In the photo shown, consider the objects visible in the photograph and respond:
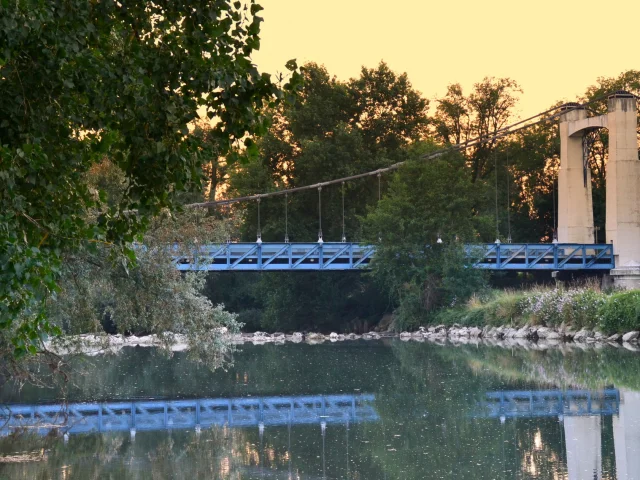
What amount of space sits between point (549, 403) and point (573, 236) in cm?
2307

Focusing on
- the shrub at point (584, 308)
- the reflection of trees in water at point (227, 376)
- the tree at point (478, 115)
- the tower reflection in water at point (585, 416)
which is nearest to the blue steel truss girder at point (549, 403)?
the tower reflection in water at point (585, 416)

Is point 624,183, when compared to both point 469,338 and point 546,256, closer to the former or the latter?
point 546,256

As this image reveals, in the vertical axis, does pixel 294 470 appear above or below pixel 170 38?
below

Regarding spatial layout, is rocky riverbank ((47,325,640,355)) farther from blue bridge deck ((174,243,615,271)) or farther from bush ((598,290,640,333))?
blue bridge deck ((174,243,615,271))

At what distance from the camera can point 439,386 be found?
18734 millimetres

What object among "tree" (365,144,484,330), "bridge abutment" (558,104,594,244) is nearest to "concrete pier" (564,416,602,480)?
"tree" (365,144,484,330)

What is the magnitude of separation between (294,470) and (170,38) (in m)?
5.80

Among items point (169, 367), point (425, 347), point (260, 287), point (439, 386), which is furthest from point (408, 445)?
point (260, 287)

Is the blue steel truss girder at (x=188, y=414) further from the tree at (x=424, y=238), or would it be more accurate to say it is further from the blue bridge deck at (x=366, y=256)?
the tree at (x=424, y=238)

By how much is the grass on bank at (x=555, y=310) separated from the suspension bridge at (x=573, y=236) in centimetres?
221

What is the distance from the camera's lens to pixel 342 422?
573 inches

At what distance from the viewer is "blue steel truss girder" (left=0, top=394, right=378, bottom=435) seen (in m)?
14.5

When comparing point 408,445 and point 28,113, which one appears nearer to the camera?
point 28,113

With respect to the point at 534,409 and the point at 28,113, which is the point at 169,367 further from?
the point at 28,113
